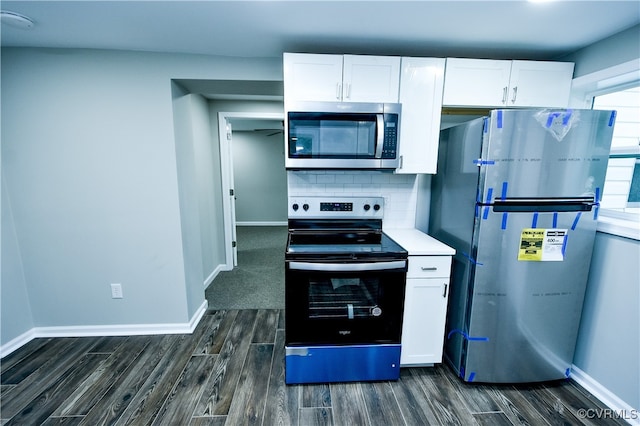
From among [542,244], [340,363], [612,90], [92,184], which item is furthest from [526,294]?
[92,184]

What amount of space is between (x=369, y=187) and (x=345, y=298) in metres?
0.96

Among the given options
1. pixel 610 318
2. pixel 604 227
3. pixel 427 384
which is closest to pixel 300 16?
pixel 604 227

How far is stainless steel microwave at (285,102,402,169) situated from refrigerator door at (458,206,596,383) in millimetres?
781

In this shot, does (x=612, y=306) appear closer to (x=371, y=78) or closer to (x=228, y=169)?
(x=371, y=78)

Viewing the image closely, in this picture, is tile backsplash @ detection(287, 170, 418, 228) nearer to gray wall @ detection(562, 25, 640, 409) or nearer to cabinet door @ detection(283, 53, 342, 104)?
cabinet door @ detection(283, 53, 342, 104)

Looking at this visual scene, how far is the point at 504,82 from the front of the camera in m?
1.84

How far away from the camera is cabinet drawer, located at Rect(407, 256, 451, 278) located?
5.73 ft

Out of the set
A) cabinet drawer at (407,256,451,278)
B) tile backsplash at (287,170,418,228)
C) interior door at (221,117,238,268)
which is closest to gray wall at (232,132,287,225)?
interior door at (221,117,238,268)

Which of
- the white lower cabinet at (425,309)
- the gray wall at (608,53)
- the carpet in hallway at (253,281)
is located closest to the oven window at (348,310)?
the white lower cabinet at (425,309)

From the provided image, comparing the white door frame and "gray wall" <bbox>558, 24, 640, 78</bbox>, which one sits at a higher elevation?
"gray wall" <bbox>558, 24, 640, 78</bbox>

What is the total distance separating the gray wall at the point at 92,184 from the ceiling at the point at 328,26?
0.54 feet

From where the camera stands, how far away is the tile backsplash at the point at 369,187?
220 centimetres

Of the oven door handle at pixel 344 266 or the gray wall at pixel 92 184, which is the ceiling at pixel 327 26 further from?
the oven door handle at pixel 344 266

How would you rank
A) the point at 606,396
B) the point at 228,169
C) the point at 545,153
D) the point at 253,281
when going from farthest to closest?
1. the point at 228,169
2. the point at 253,281
3. the point at 606,396
4. the point at 545,153
